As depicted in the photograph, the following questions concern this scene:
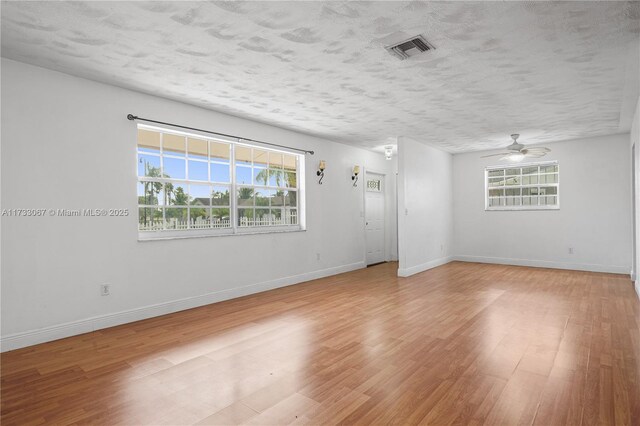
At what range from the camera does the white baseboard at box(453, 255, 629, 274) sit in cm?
643

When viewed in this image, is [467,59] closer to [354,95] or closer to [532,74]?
[532,74]

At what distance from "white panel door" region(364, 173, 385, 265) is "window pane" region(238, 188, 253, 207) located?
304cm

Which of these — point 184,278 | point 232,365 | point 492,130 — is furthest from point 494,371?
point 492,130

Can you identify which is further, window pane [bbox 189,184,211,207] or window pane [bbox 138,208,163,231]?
window pane [bbox 189,184,211,207]

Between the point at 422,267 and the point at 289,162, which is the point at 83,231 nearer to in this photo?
the point at 289,162

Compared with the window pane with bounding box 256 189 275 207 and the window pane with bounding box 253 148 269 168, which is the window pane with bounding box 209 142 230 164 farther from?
the window pane with bounding box 256 189 275 207

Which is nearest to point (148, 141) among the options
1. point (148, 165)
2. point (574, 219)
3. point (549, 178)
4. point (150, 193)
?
point (148, 165)

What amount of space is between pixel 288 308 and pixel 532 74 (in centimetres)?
372

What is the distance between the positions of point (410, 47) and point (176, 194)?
10.5ft

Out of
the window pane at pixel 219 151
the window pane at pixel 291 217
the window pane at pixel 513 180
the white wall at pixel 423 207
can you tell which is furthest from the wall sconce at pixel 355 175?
the window pane at pixel 513 180

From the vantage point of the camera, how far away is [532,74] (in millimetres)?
3475

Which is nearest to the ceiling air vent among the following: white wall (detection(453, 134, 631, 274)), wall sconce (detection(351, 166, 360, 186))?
wall sconce (detection(351, 166, 360, 186))

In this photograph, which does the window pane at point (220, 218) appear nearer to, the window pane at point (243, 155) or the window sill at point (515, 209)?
the window pane at point (243, 155)

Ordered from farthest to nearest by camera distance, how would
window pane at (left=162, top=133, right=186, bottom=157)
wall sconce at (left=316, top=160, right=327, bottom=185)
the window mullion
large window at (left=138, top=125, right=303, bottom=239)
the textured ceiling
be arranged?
wall sconce at (left=316, top=160, right=327, bottom=185), the window mullion, window pane at (left=162, top=133, right=186, bottom=157), large window at (left=138, top=125, right=303, bottom=239), the textured ceiling
